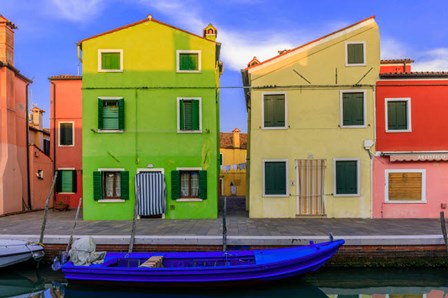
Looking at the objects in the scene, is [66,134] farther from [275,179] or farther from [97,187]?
[275,179]

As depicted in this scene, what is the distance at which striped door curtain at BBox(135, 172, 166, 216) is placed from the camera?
48.6ft

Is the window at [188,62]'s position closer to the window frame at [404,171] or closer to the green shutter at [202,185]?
the green shutter at [202,185]

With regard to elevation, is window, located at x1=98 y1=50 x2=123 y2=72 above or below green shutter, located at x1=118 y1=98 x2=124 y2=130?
above

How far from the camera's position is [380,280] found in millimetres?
9891

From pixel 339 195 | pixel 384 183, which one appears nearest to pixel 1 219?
pixel 339 195

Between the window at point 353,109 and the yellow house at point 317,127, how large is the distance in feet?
0.12

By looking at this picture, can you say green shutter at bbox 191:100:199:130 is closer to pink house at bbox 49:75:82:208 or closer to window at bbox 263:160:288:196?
window at bbox 263:160:288:196

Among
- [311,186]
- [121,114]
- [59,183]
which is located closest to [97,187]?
[121,114]

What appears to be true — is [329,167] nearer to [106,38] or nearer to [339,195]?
[339,195]

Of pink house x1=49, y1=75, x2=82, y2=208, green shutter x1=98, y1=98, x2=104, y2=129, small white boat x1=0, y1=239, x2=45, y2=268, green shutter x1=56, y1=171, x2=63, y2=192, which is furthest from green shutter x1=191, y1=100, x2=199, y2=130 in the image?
green shutter x1=56, y1=171, x2=63, y2=192

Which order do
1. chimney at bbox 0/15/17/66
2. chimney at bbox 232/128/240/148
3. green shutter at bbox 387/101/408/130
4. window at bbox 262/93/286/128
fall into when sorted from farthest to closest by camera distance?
chimney at bbox 232/128/240/148, chimney at bbox 0/15/17/66, window at bbox 262/93/286/128, green shutter at bbox 387/101/408/130

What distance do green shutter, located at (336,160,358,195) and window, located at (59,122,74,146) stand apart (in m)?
13.9

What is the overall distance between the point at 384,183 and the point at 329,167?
6.97ft

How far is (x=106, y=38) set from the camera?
1519 cm
